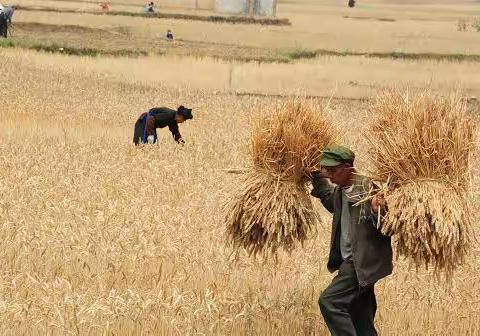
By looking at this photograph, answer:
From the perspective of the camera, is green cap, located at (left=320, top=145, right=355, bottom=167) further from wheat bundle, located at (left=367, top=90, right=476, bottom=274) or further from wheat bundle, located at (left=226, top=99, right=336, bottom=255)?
wheat bundle, located at (left=226, top=99, right=336, bottom=255)

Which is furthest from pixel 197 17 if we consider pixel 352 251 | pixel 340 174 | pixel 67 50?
pixel 352 251

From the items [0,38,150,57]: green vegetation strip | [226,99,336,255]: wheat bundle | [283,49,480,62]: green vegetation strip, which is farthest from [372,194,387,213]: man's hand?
[283,49,480,62]: green vegetation strip

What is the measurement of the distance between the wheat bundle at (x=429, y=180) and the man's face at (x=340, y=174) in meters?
0.18

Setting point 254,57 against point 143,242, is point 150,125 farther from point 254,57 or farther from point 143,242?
point 254,57

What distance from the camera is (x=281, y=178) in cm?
662

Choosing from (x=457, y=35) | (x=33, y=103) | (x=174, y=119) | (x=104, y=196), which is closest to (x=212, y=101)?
(x=33, y=103)

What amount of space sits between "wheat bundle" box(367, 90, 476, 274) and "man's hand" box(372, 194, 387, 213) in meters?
0.04

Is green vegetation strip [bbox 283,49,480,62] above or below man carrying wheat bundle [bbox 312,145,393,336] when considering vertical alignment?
below

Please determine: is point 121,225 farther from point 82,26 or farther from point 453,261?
point 82,26

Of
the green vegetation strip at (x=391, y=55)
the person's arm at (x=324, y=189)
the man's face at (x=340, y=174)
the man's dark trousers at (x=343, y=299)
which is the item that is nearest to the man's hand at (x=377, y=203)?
the man's face at (x=340, y=174)

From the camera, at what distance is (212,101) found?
24.7 metres

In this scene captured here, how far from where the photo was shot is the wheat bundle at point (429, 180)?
19.8ft

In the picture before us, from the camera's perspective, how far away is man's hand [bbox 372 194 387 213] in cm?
610

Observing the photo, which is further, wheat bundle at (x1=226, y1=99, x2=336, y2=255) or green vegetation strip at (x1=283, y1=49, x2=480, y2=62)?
green vegetation strip at (x1=283, y1=49, x2=480, y2=62)
